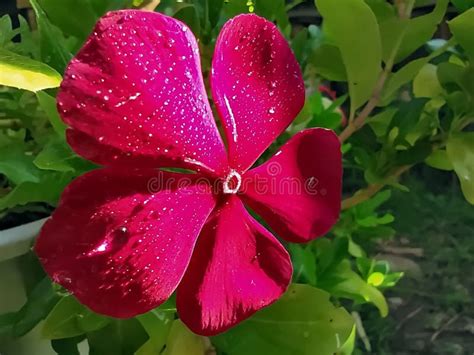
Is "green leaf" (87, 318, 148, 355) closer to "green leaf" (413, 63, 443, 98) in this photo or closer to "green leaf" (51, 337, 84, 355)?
"green leaf" (51, 337, 84, 355)

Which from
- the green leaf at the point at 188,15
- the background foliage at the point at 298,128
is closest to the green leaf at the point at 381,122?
the background foliage at the point at 298,128

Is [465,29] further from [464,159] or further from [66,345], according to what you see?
[66,345]

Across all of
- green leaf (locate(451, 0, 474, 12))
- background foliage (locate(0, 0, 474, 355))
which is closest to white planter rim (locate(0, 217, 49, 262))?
background foliage (locate(0, 0, 474, 355))

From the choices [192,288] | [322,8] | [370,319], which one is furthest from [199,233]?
[370,319]

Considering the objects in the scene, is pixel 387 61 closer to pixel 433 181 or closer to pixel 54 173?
pixel 54 173

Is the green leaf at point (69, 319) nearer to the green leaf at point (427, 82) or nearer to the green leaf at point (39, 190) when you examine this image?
the green leaf at point (39, 190)

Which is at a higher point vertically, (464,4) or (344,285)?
(464,4)

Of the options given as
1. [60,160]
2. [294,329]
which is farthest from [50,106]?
[294,329]
